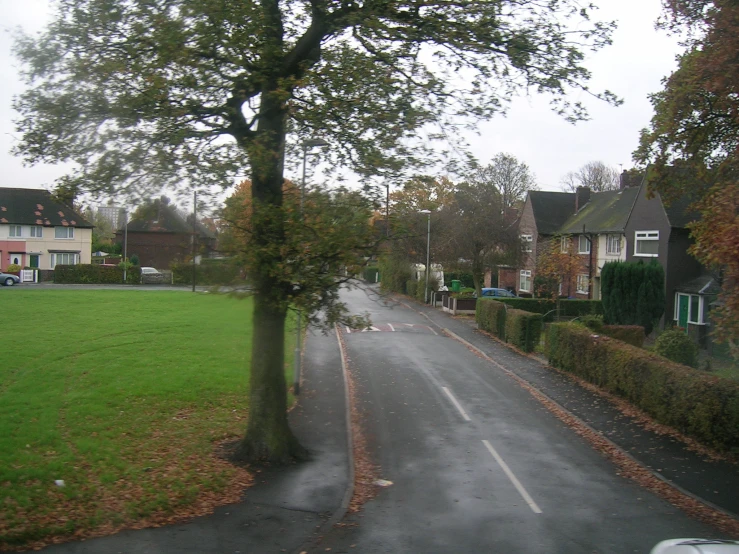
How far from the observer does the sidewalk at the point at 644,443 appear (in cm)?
1040

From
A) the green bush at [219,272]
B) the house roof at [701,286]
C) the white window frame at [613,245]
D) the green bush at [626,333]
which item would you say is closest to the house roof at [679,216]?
the house roof at [701,286]

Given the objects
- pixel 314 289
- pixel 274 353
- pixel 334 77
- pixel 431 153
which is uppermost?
pixel 334 77

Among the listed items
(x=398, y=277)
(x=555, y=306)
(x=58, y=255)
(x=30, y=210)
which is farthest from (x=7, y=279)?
(x=555, y=306)

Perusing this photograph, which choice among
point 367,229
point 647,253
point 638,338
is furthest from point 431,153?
point 647,253

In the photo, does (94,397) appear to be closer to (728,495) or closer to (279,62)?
(279,62)

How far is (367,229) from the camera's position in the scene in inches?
392

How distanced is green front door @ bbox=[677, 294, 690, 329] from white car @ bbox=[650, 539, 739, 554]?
3244 cm

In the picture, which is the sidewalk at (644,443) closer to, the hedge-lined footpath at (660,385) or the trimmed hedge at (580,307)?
the hedge-lined footpath at (660,385)

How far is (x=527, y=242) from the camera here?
4825 centimetres

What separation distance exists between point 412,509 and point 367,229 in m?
4.13

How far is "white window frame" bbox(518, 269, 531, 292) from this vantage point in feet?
176

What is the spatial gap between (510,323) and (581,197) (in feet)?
95.6

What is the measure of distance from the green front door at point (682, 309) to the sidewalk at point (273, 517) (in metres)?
26.8

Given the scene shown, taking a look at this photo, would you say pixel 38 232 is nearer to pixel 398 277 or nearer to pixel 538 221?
pixel 398 277
